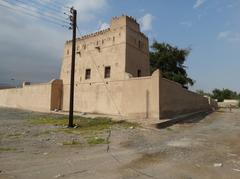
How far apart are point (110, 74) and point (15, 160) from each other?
14244 mm

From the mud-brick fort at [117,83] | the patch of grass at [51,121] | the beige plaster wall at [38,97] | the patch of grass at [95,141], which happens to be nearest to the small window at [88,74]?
the mud-brick fort at [117,83]

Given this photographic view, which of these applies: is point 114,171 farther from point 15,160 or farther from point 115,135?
point 115,135

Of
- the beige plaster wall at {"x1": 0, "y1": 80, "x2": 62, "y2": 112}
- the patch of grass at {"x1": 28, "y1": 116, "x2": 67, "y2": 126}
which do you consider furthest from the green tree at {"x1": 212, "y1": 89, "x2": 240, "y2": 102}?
the patch of grass at {"x1": 28, "y1": 116, "x2": 67, "y2": 126}

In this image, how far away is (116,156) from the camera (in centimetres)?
823

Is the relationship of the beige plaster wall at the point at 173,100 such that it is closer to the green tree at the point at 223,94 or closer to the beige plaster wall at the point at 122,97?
the beige plaster wall at the point at 122,97

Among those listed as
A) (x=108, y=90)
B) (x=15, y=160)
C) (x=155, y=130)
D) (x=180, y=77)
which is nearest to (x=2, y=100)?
(x=108, y=90)

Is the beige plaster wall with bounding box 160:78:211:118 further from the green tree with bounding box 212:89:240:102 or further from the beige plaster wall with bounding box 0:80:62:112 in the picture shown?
the green tree with bounding box 212:89:240:102

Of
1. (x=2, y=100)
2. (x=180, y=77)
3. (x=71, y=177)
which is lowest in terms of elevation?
(x=71, y=177)

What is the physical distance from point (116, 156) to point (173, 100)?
38.8 feet

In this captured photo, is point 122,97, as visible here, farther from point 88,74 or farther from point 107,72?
point 88,74

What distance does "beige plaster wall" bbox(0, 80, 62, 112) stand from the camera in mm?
25609

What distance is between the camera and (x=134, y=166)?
23.1 ft

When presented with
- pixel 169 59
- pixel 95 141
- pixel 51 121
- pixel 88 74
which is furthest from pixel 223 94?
pixel 95 141

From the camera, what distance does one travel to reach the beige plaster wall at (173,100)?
1727cm
